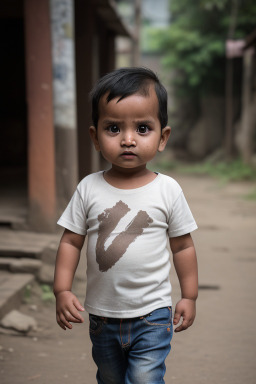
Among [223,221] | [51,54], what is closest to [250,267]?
[223,221]

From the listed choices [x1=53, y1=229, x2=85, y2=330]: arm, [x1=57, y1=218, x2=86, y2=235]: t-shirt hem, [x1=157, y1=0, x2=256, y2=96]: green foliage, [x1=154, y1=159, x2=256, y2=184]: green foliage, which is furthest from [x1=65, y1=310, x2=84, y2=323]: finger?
[x1=157, y1=0, x2=256, y2=96]: green foliage

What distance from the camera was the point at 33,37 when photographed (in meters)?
5.12

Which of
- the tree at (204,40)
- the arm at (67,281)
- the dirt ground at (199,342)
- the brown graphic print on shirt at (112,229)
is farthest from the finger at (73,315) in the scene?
the tree at (204,40)

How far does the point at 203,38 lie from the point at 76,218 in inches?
634

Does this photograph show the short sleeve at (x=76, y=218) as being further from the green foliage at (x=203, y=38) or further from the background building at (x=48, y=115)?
the green foliage at (x=203, y=38)

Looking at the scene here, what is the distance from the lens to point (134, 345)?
1.87m

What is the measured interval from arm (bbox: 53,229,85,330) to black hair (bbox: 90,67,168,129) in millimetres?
467

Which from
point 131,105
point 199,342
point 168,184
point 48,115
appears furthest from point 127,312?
point 48,115

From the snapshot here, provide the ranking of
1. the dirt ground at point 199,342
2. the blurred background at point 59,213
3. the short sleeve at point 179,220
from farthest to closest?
1. the blurred background at point 59,213
2. the dirt ground at point 199,342
3. the short sleeve at point 179,220

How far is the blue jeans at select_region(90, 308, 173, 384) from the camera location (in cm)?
183

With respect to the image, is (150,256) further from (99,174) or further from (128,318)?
(99,174)

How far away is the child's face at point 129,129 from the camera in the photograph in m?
1.82

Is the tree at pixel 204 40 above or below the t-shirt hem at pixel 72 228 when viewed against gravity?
above

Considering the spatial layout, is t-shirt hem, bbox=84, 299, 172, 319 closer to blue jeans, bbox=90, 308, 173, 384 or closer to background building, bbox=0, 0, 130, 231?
blue jeans, bbox=90, 308, 173, 384
